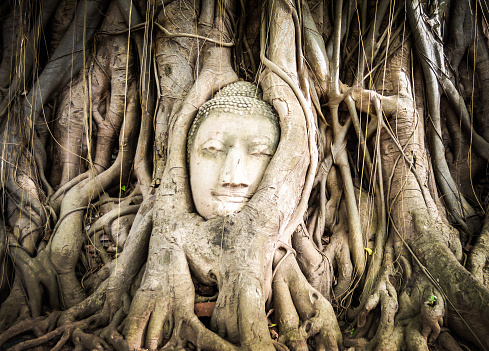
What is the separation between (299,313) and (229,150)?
1139mm

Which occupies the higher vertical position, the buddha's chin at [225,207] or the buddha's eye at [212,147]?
the buddha's eye at [212,147]

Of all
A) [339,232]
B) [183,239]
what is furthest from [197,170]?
[339,232]

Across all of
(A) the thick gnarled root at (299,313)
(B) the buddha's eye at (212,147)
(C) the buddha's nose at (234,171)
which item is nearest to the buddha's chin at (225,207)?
(C) the buddha's nose at (234,171)

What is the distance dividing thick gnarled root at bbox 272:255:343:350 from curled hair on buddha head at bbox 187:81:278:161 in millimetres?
1029

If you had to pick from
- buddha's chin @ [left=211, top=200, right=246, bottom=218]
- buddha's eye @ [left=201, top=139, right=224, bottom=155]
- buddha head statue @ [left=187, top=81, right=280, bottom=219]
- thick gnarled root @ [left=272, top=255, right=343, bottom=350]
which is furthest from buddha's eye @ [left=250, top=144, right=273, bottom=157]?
thick gnarled root @ [left=272, top=255, right=343, bottom=350]

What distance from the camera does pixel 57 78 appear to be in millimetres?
3217

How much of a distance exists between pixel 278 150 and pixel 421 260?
3.95ft

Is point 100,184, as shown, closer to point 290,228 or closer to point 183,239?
point 183,239

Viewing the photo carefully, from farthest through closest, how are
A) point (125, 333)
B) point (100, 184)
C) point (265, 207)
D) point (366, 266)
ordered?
point (100, 184) < point (366, 266) < point (265, 207) < point (125, 333)

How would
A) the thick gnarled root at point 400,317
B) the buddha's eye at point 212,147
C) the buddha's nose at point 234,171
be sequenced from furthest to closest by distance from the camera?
the buddha's eye at point 212,147, the buddha's nose at point 234,171, the thick gnarled root at point 400,317

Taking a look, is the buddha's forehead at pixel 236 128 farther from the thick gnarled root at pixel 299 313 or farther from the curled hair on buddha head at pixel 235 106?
the thick gnarled root at pixel 299 313

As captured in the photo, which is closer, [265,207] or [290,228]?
[265,207]

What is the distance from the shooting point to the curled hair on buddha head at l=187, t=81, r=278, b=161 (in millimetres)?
2621

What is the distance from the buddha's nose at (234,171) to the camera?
2.42 m
